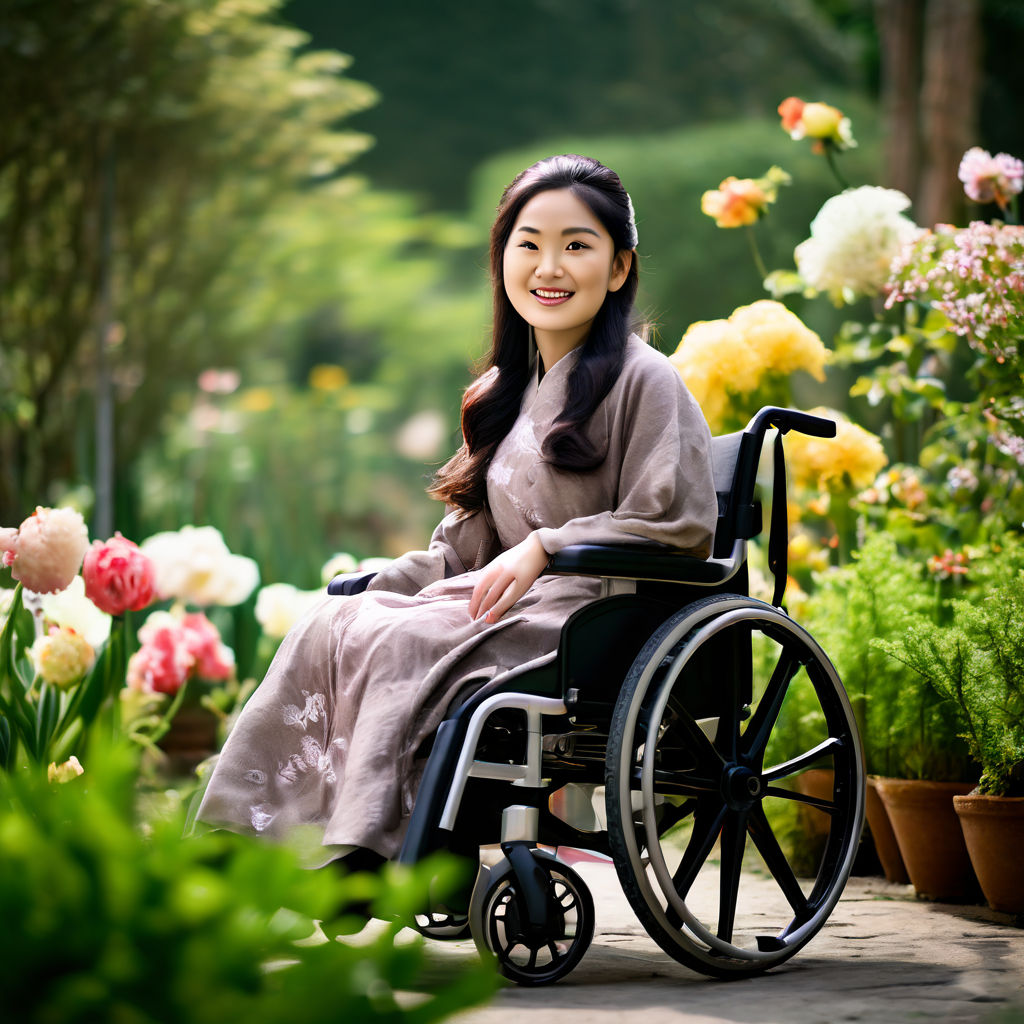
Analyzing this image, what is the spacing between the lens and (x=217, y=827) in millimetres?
1976

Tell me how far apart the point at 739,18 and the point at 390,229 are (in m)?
5.35

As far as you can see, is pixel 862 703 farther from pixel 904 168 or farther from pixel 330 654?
pixel 904 168

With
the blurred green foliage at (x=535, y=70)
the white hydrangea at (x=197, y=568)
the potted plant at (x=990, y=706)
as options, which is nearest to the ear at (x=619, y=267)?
the potted plant at (x=990, y=706)

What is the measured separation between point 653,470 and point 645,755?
461mm

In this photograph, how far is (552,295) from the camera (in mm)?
2303

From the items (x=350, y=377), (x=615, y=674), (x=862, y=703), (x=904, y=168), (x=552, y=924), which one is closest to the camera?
(x=552, y=924)

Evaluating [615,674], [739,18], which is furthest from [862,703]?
[739,18]

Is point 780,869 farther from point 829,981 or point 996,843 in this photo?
point 996,843

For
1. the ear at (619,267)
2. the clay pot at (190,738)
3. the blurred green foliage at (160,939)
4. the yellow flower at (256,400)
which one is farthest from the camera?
the yellow flower at (256,400)

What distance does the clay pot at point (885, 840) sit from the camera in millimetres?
2930

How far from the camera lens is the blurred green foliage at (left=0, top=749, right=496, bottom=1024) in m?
0.89

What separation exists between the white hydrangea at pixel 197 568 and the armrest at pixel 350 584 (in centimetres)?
111

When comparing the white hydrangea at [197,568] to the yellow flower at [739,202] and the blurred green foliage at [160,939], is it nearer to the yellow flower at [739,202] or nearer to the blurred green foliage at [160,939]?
the yellow flower at [739,202]

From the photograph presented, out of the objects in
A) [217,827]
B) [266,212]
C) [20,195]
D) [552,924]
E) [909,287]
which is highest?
[266,212]
